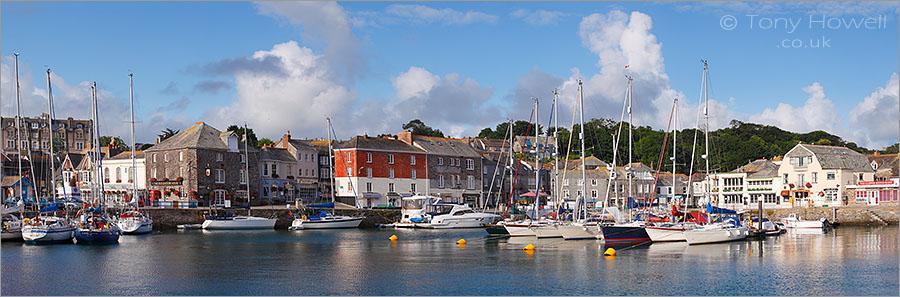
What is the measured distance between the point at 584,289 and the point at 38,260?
27.3 metres

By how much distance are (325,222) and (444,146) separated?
28.7m

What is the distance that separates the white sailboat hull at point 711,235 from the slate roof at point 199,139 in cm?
4955

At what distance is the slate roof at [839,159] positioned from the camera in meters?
81.4

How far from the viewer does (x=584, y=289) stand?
2975 cm

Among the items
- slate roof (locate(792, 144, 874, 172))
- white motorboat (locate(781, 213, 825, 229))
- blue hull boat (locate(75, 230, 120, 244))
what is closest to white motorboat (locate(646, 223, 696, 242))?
white motorboat (locate(781, 213, 825, 229))

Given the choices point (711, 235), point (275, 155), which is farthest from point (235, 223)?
point (711, 235)

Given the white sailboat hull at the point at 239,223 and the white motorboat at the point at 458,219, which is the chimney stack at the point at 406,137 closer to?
the white motorboat at the point at 458,219

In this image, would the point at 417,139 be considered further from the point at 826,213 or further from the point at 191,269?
the point at 191,269

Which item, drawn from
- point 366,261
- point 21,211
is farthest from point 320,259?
point 21,211

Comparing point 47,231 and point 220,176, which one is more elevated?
point 220,176

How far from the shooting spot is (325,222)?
70.3m

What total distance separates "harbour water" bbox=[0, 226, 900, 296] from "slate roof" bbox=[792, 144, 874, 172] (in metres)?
28.9

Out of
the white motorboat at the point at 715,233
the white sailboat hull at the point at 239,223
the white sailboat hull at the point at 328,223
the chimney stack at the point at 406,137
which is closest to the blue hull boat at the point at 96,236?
the white sailboat hull at the point at 239,223

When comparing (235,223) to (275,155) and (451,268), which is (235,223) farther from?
(451,268)
